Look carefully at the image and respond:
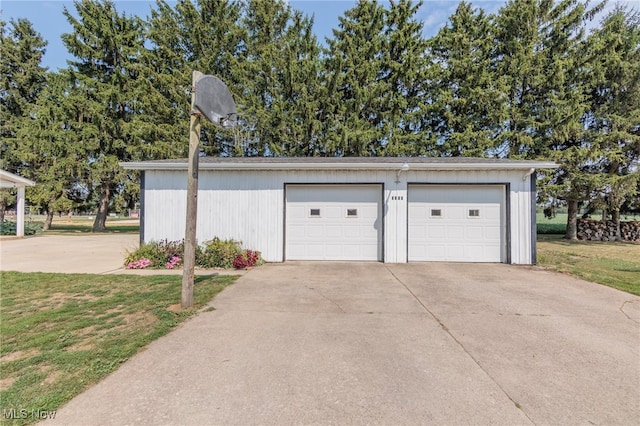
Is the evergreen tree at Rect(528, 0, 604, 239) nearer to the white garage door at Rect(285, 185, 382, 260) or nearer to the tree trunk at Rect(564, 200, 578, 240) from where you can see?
the tree trunk at Rect(564, 200, 578, 240)

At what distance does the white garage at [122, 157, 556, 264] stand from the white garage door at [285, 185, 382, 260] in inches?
1.1

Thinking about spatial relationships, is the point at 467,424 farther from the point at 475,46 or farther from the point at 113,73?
the point at 113,73

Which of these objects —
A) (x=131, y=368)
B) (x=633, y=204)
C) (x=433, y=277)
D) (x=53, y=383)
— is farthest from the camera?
(x=633, y=204)

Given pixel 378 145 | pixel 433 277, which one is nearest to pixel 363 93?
pixel 378 145

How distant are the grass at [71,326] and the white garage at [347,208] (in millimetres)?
2424

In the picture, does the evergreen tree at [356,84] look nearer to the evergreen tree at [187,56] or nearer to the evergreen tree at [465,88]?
the evergreen tree at [465,88]

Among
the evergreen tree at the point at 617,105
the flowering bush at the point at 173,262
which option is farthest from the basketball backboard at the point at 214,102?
the evergreen tree at the point at 617,105

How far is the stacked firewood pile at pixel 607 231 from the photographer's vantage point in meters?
16.4

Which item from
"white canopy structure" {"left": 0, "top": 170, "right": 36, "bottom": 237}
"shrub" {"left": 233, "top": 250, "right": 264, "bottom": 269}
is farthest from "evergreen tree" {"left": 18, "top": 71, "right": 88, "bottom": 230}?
"shrub" {"left": 233, "top": 250, "right": 264, "bottom": 269}

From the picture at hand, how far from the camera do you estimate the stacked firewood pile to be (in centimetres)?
1636

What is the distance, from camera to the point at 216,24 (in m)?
19.4

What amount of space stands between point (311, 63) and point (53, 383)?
18.7m

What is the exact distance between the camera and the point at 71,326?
11.5 ft

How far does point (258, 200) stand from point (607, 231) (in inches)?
764
